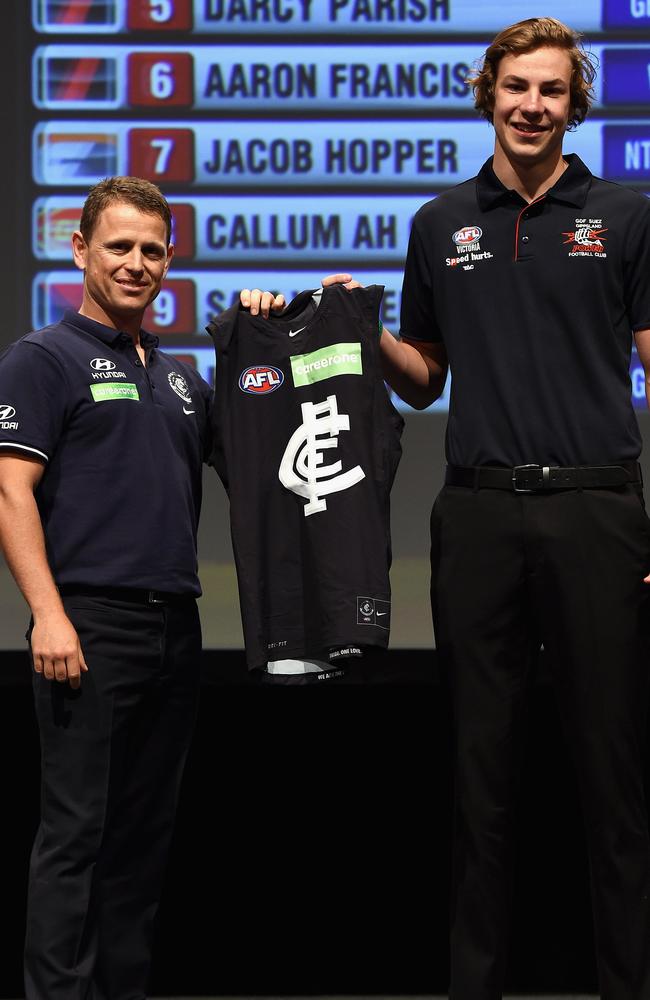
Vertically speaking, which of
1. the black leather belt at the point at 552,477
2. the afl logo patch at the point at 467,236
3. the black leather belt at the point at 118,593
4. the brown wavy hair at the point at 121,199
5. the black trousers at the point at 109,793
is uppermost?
the brown wavy hair at the point at 121,199

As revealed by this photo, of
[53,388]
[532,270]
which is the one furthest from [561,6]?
[53,388]

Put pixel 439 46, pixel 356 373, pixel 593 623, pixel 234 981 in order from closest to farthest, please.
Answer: pixel 593 623, pixel 356 373, pixel 234 981, pixel 439 46

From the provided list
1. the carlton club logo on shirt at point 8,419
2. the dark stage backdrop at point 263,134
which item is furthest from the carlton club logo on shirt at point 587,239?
the dark stage backdrop at point 263,134

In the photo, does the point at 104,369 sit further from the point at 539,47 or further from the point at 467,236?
the point at 539,47

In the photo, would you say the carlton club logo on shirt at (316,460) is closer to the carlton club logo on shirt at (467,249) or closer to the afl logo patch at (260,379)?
the afl logo patch at (260,379)

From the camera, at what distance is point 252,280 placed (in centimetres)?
341

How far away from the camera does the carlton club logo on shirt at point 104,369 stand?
214cm

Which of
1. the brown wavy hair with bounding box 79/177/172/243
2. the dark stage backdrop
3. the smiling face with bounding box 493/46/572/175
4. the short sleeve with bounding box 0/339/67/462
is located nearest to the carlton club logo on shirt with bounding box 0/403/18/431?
the short sleeve with bounding box 0/339/67/462

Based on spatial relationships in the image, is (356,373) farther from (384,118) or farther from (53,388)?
(384,118)

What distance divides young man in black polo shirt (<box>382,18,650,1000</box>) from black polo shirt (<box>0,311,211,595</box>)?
0.47 metres

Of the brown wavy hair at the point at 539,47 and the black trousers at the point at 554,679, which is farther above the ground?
the brown wavy hair at the point at 539,47

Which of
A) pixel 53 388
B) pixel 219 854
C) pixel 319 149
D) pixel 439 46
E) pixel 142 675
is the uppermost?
pixel 439 46

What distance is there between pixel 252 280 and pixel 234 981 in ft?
5.90

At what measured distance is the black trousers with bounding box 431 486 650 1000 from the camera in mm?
2035
